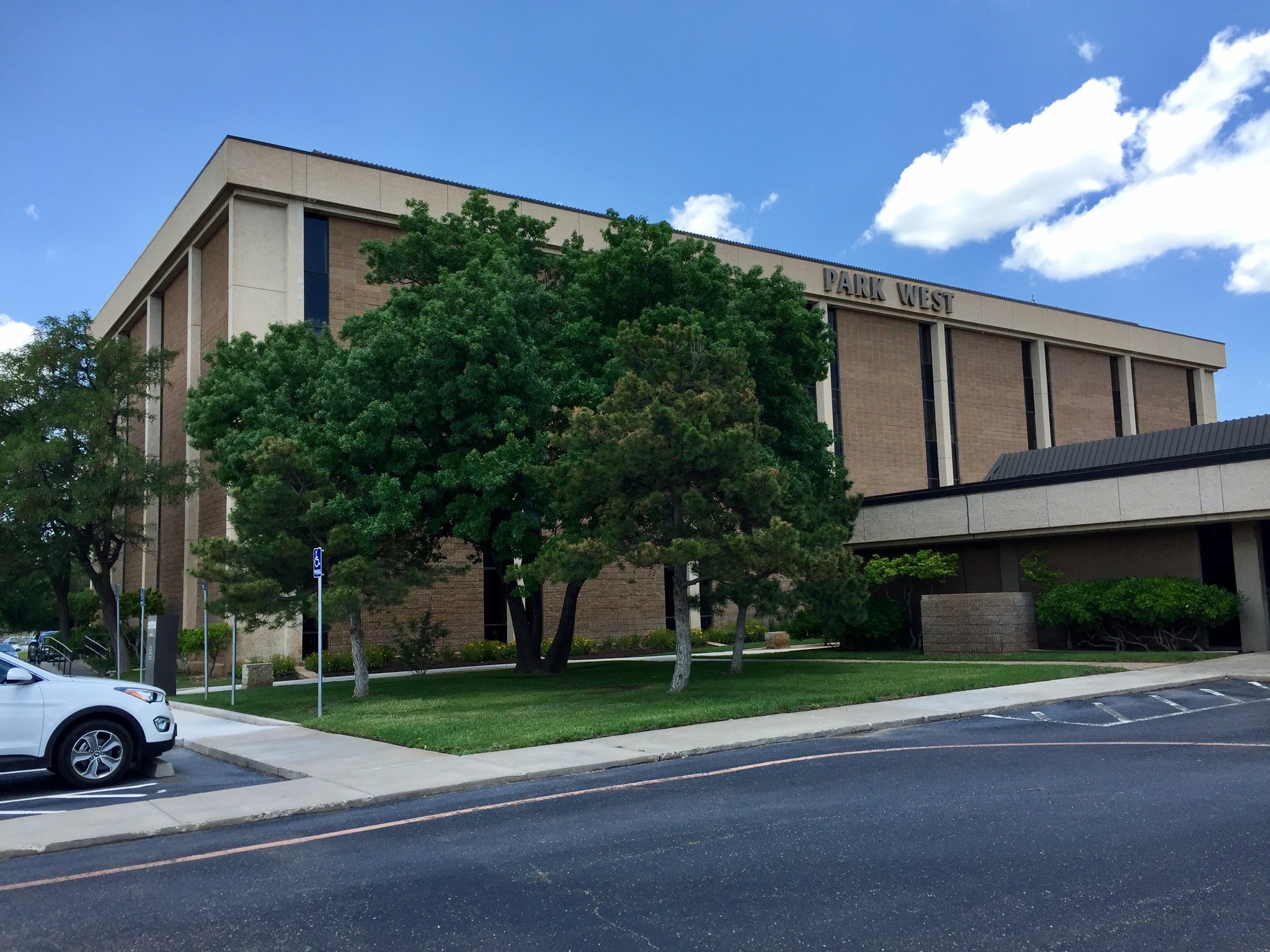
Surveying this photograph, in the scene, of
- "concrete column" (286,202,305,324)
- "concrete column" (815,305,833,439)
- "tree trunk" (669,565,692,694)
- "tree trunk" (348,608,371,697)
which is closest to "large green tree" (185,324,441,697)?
"tree trunk" (348,608,371,697)

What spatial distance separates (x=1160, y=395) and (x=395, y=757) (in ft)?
186

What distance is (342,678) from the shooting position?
29.4 meters

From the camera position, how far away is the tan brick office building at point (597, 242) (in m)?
32.9

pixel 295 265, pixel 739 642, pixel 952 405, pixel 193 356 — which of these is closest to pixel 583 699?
pixel 739 642

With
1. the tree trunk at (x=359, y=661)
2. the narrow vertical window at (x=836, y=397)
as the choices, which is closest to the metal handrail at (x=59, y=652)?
the tree trunk at (x=359, y=661)

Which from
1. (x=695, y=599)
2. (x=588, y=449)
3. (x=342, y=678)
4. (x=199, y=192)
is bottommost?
(x=342, y=678)

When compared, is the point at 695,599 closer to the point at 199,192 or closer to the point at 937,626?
the point at 937,626

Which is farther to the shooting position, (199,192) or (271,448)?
(199,192)

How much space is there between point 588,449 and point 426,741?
23.6 ft

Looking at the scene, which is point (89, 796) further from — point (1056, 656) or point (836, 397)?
point (836, 397)

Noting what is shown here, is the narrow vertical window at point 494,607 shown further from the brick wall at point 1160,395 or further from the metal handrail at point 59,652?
the brick wall at point 1160,395

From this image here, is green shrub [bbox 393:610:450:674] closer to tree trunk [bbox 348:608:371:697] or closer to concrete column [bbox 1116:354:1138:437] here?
tree trunk [bbox 348:608:371:697]

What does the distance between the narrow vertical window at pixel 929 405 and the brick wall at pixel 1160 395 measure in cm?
1497

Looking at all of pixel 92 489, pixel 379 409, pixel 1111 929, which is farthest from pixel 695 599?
pixel 92 489
